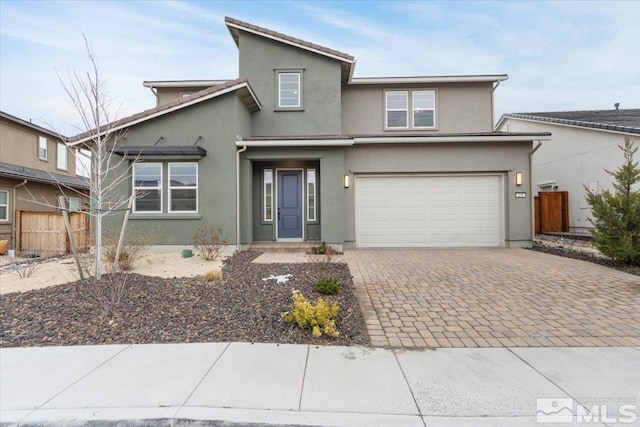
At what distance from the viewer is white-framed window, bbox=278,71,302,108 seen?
428 inches

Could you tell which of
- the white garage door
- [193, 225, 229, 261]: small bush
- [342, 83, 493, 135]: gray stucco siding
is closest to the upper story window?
[342, 83, 493, 135]: gray stucco siding

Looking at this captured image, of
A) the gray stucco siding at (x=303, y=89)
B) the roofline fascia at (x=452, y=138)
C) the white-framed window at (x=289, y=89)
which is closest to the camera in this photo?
the roofline fascia at (x=452, y=138)

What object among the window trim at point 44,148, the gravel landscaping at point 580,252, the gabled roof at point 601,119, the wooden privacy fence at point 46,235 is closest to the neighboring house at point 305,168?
the gravel landscaping at point 580,252

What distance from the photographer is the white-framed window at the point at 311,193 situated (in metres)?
10.8

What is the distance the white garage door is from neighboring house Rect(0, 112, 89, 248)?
1160 centimetres

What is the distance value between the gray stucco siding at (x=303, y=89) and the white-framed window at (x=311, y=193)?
4.96 ft

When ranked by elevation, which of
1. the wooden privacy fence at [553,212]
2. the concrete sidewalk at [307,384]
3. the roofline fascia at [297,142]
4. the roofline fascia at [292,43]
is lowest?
the concrete sidewalk at [307,384]

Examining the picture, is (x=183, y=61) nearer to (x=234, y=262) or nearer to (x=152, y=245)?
(x=152, y=245)

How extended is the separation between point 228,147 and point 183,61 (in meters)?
8.40

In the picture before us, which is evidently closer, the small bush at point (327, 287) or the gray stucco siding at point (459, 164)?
the small bush at point (327, 287)

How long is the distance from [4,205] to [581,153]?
2472cm

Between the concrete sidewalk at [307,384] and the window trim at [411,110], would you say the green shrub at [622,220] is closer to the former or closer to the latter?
the concrete sidewalk at [307,384]

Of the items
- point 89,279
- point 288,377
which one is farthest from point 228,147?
point 288,377

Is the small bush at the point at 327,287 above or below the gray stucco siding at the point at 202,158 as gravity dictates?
below
